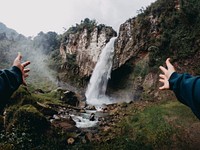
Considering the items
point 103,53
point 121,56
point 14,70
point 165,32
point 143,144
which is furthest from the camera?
point 103,53

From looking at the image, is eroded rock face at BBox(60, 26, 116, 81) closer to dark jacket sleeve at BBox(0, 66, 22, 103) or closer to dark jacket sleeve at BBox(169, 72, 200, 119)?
dark jacket sleeve at BBox(0, 66, 22, 103)

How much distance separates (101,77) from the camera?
3584 cm

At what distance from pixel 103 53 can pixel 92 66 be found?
381 cm

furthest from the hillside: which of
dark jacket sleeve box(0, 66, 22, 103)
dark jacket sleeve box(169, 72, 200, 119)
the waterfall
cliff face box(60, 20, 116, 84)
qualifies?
dark jacket sleeve box(169, 72, 200, 119)

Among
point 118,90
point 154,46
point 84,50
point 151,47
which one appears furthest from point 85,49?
point 154,46

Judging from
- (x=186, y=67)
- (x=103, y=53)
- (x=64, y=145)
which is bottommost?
(x=64, y=145)

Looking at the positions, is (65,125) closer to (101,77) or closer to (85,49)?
(101,77)

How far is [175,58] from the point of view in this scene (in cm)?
2309

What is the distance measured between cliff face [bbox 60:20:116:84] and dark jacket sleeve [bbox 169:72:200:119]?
1521 inches

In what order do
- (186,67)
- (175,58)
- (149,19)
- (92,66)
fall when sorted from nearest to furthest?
(186,67)
(175,58)
(149,19)
(92,66)

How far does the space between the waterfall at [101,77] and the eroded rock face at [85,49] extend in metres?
3.08

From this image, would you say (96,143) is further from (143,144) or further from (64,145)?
(143,144)

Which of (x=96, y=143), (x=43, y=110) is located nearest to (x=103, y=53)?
(x=43, y=110)

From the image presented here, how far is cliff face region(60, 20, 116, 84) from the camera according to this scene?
136ft
